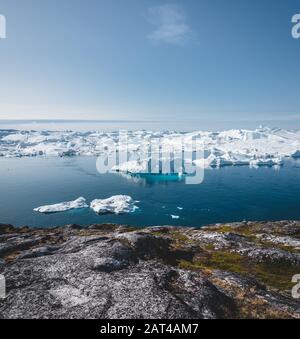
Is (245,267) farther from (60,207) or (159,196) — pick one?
(159,196)

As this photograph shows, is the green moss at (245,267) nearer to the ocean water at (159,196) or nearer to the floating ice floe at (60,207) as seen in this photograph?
the ocean water at (159,196)

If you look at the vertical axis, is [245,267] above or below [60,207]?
above

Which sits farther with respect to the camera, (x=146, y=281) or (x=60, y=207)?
(x=60, y=207)

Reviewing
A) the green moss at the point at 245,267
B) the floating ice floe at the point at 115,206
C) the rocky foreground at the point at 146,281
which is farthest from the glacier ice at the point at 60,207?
the green moss at the point at 245,267

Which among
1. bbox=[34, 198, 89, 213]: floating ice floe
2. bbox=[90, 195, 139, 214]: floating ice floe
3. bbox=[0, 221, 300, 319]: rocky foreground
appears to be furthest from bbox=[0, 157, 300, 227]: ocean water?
bbox=[0, 221, 300, 319]: rocky foreground

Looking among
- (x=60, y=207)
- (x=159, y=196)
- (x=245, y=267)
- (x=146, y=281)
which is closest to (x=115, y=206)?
(x=60, y=207)
